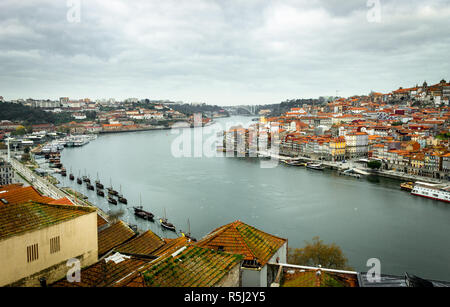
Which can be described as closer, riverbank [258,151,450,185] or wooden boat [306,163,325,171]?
riverbank [258,151,450,185]

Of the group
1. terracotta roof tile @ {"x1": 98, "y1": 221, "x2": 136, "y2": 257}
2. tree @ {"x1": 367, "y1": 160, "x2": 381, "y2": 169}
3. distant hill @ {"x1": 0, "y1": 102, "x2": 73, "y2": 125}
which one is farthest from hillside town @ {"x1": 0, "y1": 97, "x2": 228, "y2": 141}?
terracotta roof tile @ {"x1": 98, "y1": 221, "x2": 136, "y2": 257}

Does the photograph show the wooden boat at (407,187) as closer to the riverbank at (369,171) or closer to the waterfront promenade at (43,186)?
the riverbank at (369,171)

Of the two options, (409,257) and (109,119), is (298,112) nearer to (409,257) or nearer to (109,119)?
(109,119)

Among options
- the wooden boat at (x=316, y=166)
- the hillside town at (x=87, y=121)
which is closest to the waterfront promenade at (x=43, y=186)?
the wooden boat at (x=316, y=166)

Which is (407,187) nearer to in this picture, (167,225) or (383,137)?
(383,137)

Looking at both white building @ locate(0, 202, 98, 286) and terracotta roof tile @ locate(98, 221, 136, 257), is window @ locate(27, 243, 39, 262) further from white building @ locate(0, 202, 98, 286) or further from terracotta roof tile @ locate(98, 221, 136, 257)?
terracotta roof tile @ locate(98, 221, 136, 257)

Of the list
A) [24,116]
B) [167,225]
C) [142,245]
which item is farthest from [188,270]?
[24,116]
